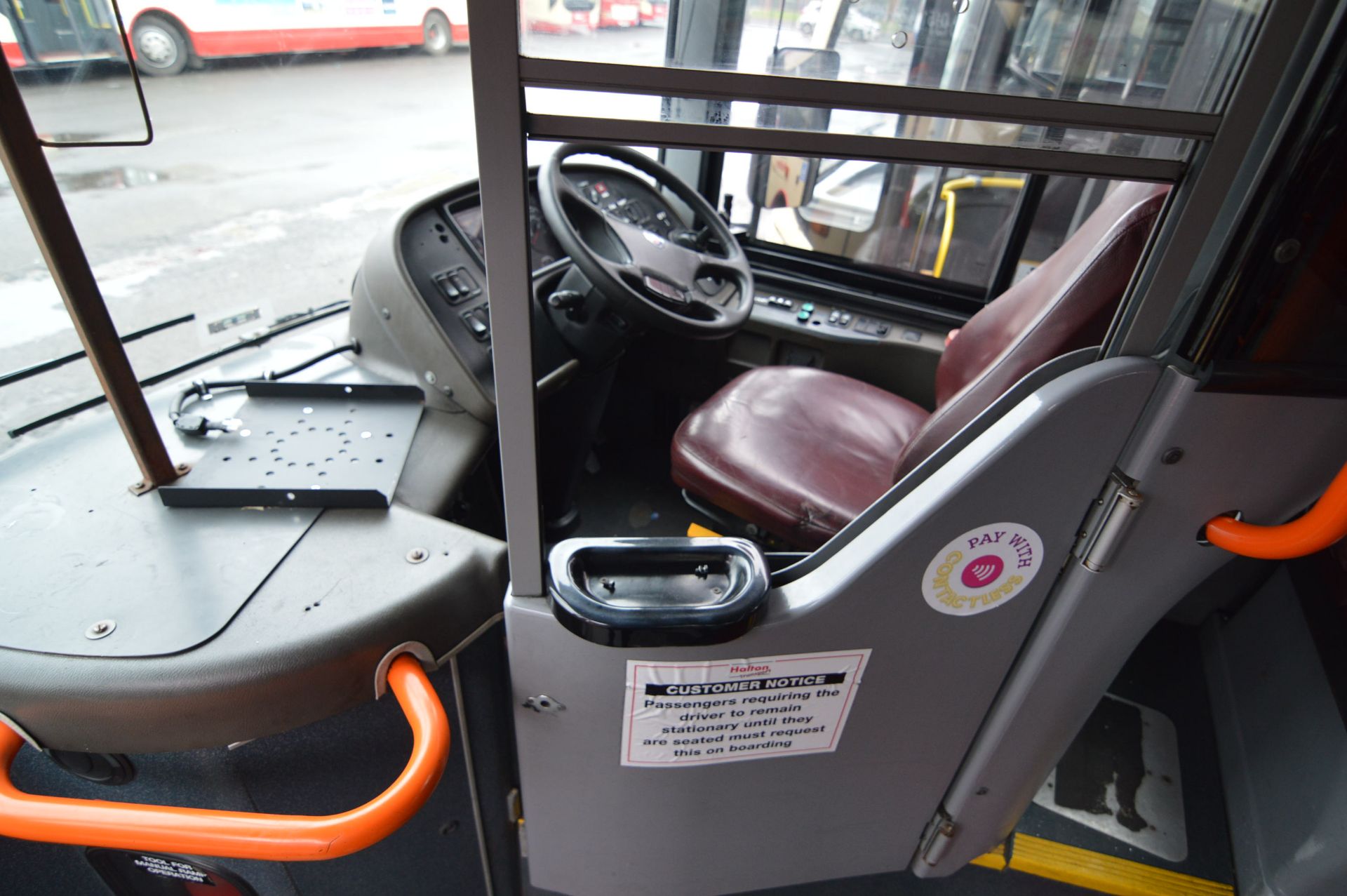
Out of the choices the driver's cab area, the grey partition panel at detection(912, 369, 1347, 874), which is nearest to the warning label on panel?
the driver's cab area

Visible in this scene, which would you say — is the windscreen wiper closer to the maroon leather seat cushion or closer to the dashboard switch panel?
the dashboard switch panel

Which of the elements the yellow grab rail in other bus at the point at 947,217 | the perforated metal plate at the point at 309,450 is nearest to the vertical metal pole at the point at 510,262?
the perforated metal plate at the point at 309,450

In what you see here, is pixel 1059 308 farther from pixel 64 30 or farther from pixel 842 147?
pixel 64 30

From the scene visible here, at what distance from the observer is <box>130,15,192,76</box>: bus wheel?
1020mm

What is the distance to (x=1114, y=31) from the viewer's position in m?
0.68

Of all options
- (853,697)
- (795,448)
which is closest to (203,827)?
(853,697)

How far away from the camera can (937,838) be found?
124cm

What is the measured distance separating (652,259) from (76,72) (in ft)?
3.34

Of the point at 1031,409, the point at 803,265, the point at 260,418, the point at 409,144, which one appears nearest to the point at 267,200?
the point at 409,144

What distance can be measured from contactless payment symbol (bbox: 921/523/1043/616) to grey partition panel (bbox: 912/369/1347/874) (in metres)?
0.07

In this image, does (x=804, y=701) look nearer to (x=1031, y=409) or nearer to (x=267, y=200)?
(x=1031, y=409)

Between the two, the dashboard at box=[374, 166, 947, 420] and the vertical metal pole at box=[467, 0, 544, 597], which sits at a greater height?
the vertical metal pole at box=[467, 0, 544, 597]

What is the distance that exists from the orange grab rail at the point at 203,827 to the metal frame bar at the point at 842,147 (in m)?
0.66

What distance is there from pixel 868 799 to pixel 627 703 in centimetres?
48
